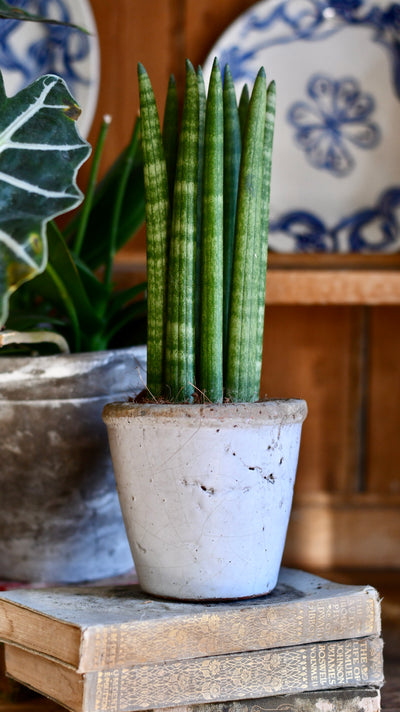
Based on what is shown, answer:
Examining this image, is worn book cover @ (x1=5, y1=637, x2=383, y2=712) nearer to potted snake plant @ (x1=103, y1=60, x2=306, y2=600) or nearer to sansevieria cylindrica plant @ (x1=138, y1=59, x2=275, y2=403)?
potted snake plant @ (x1=103, y1=60, x2=306, y2=600)

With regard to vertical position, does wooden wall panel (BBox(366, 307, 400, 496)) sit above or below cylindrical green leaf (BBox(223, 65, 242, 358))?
below

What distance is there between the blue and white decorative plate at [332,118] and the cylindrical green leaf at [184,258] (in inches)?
17.5

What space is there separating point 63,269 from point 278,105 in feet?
1.66

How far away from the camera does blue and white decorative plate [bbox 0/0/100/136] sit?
972 mm

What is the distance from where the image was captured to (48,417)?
0.68 metres

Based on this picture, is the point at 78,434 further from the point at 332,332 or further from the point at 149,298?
the point at 332,332

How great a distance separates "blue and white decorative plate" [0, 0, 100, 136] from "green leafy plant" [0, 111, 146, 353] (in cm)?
20

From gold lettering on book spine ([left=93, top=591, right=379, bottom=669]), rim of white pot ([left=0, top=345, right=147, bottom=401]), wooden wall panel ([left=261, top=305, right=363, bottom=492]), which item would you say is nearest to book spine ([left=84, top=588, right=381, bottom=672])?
gold lettering on book spine ([left=93, top=591, right=379, bottom=669])

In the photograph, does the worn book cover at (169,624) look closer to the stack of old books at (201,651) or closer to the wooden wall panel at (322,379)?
the stack of old books at (201,651)

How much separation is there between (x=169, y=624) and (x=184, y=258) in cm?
27

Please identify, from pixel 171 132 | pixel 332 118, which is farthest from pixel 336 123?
pixel 171 132

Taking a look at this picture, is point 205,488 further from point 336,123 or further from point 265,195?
point 336,123

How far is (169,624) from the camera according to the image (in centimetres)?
50

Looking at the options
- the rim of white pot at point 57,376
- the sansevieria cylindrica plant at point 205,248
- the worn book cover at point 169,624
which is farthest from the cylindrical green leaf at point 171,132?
the worn book cover at point 169,624
